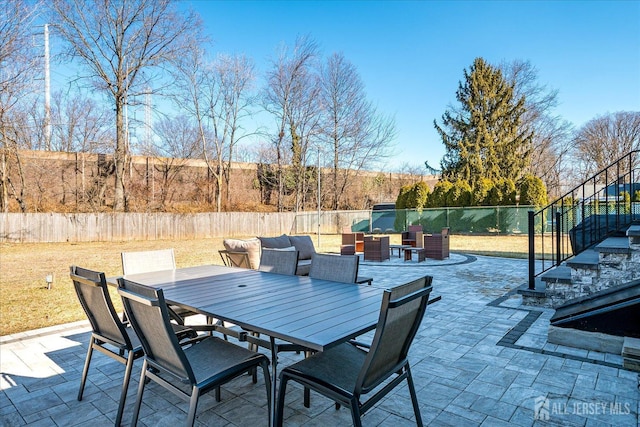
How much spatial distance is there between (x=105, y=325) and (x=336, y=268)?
66.5 inches

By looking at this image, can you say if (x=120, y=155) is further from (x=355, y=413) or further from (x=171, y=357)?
(x=355, y=413)

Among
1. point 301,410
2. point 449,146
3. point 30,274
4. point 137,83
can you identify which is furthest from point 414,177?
point 301,410

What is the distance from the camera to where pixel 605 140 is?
21.6 meters

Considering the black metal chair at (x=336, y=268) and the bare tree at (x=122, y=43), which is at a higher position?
the bare tree at (x=122, y=43)

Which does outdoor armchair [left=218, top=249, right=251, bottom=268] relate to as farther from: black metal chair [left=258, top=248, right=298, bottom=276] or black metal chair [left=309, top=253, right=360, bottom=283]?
black metal chair [left=309, top=253, right=360, bottom=283]

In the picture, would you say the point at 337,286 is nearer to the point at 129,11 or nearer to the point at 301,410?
the point at 301,410

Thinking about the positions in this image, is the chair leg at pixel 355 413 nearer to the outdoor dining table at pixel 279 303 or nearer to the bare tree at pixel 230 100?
the outdoor dining table at pixel 279 303

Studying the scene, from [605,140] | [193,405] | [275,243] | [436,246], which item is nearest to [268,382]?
[193,405]

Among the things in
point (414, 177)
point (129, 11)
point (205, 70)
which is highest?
point (129, 11)

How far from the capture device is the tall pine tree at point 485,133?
20.7 m

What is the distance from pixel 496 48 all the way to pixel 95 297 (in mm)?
24602

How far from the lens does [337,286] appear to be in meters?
2.66

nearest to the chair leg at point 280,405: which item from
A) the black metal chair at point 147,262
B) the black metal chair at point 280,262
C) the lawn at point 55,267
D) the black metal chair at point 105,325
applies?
the black metal chair at point 105,325

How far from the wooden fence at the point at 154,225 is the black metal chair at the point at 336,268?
10576 mm
